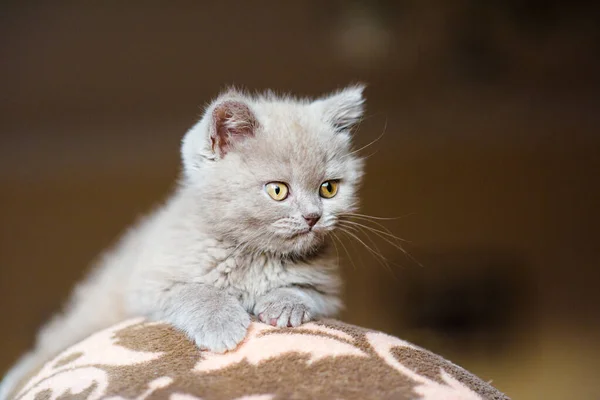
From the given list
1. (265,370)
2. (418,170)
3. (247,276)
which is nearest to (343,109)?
(247,276)

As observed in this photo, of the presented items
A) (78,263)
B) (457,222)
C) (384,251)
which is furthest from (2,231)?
(457,222)

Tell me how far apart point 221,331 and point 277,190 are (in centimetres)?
32

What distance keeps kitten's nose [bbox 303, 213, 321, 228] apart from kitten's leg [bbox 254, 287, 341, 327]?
138 mm

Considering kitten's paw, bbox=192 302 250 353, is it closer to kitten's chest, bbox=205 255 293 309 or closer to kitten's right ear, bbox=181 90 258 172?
kitten's chest, bbox=205 255 293 309

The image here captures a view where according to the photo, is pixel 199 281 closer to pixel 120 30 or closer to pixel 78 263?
pixel 120 30

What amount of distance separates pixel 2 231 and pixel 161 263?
9.14ft

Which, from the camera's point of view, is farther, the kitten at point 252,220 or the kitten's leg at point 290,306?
the kitten at point 252,220

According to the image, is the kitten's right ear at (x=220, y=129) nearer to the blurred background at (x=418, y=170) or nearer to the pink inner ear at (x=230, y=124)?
the pink inner ear at (x=230, y=124)

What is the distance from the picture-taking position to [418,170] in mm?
3738

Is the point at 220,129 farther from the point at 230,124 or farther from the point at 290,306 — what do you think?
the point at 290,306

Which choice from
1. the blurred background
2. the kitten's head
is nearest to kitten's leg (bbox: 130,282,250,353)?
the kitten's head

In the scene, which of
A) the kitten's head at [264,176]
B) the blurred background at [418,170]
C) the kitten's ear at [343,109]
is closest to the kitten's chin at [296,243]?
the kitten's head at [264,176]

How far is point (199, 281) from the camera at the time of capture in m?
1.16

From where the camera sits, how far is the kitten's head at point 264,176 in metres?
1.14
